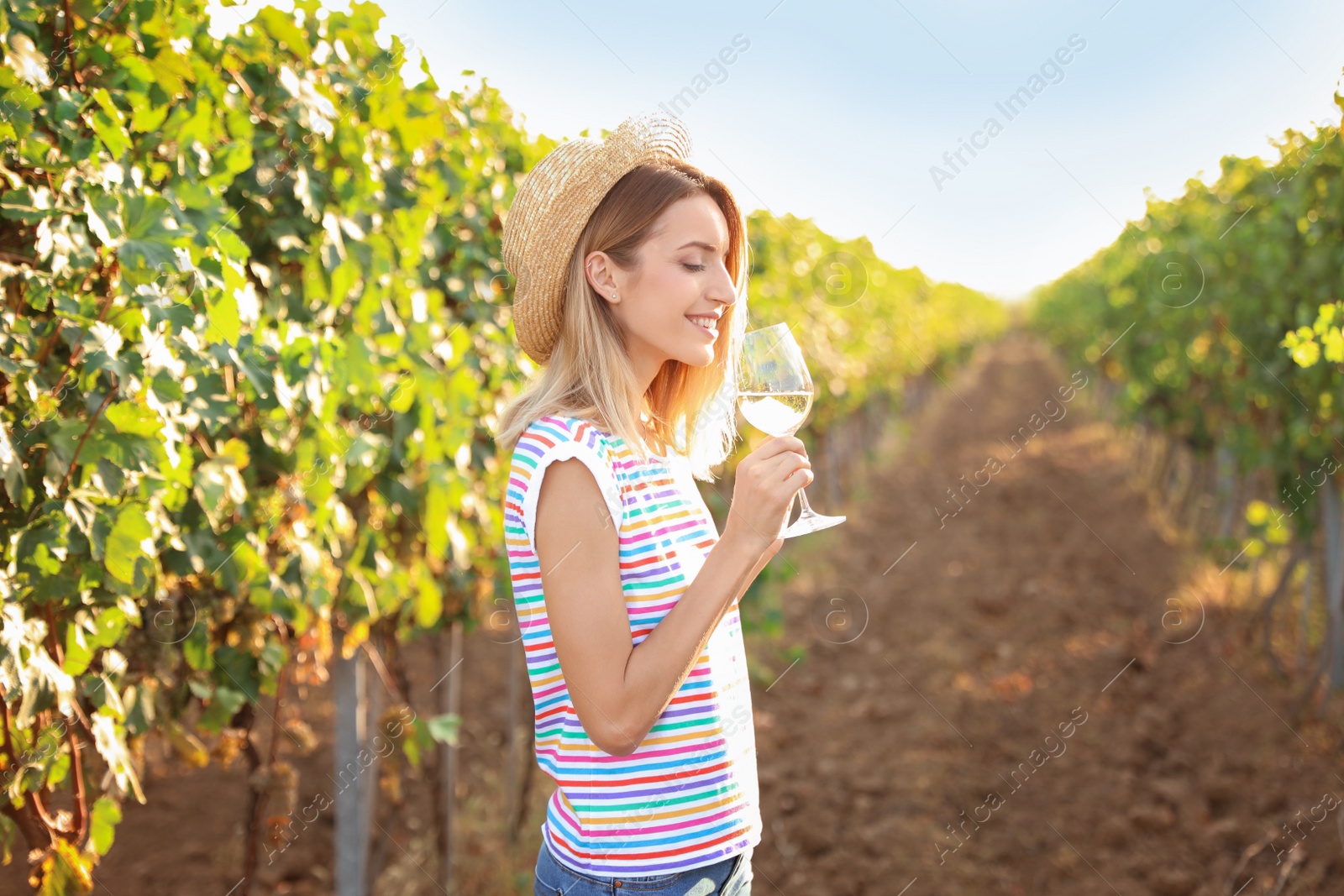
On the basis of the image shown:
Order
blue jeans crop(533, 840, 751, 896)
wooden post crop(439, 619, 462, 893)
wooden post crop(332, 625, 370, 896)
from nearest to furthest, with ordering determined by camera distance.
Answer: blue jeans crop(533, 840, 751, 896) < wooden post crop(332, 625, 370, 896) < wooden post crop(439, 619, 462, 893)

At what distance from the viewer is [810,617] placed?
7.48m

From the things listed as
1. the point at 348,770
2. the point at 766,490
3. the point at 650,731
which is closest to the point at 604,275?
the point at 766,490

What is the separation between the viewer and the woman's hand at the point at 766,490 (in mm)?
1183

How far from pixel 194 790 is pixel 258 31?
12.7ft

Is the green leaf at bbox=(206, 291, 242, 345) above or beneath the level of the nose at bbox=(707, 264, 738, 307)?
beneath

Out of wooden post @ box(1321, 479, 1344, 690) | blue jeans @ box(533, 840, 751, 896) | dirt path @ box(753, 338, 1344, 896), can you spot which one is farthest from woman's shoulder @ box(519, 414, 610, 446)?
wooden post @ box(1321, 479, 1344, 690)

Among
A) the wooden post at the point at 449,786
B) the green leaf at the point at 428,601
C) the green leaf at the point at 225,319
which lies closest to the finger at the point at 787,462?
the green leaf at the point at 225,319

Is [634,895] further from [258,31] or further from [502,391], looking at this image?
[502,391]

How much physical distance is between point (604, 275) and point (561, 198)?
131mm

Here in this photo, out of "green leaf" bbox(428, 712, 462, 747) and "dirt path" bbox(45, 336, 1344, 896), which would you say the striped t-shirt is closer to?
"green leaf" bbox(428, 712, 462, 747)

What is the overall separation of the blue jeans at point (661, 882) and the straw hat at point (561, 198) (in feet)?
2.64

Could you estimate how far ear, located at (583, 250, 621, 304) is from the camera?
1.34 metres

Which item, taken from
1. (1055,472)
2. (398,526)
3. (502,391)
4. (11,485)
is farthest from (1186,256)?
(11,485)

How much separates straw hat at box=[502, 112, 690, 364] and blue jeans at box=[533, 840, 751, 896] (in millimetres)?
806
